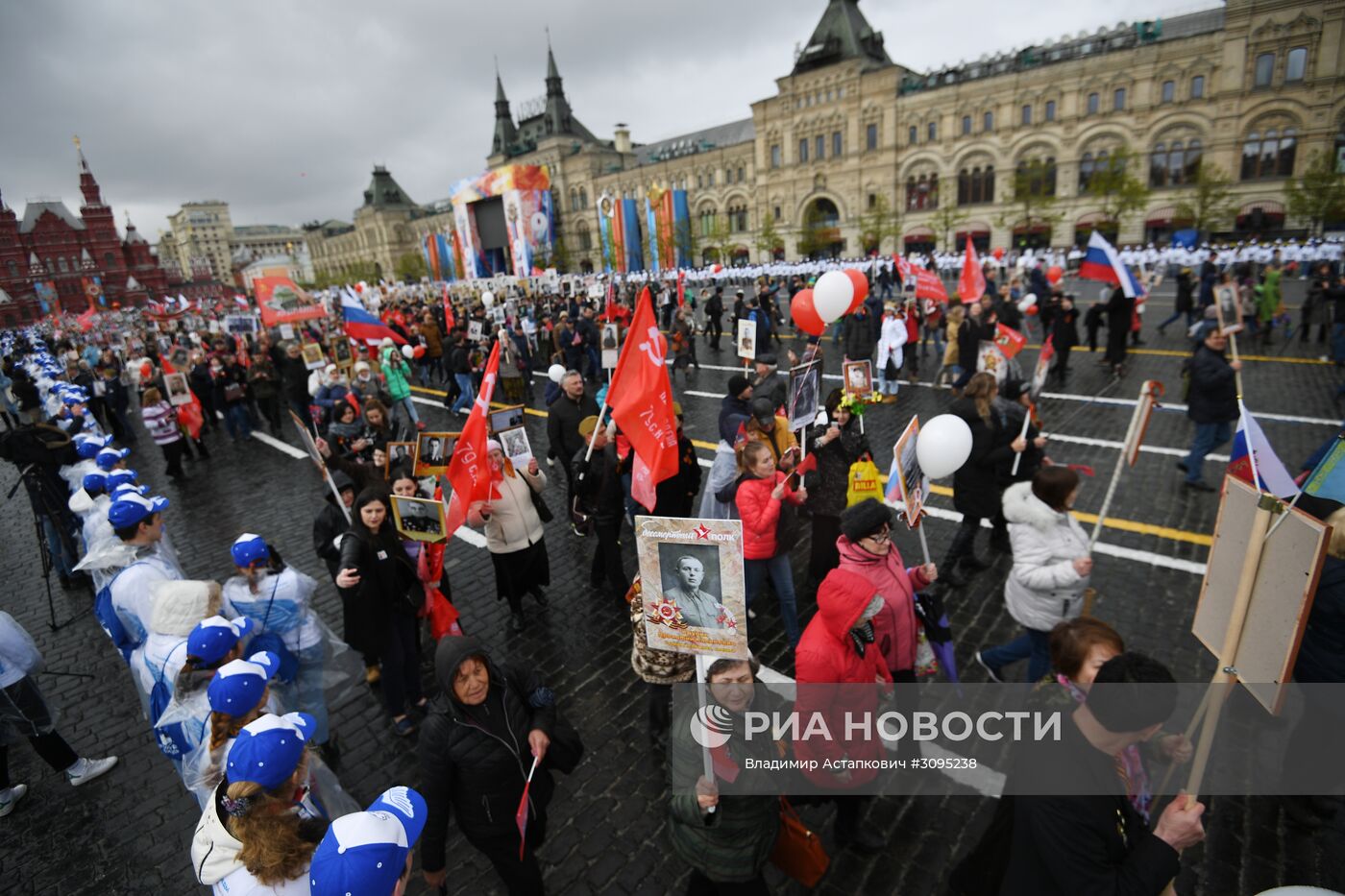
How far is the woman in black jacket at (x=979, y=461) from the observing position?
543 centimetres

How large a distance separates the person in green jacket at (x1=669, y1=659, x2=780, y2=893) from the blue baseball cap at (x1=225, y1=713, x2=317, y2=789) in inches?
55.7

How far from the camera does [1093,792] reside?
1802 mm

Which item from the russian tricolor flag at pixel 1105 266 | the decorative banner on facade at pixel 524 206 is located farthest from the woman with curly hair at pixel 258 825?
the decorative banner on facade at pixel 524 206

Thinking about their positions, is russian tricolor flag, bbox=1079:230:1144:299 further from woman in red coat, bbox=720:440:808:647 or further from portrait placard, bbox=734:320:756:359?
woman in red coat, bbox=720:440:808:647

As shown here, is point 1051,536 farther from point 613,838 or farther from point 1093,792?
point 613,838

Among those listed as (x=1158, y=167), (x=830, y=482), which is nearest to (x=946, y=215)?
(x=1158, y=167)

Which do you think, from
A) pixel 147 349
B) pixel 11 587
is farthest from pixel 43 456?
pixel 147 349

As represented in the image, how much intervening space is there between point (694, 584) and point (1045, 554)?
2290 millimetres

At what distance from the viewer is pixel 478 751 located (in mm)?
2559

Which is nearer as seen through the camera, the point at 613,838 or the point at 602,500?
the point at 613,838

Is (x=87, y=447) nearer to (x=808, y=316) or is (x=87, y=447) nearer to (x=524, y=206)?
(x=808, y=316)

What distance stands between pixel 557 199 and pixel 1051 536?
266ft

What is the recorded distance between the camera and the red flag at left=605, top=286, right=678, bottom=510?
457cm

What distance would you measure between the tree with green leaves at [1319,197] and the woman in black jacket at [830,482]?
38.2 metres
